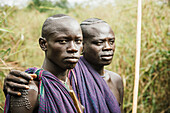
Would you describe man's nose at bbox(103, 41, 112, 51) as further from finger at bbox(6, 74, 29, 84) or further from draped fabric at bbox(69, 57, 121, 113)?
finger at bbox(6, 74, 29, 84)

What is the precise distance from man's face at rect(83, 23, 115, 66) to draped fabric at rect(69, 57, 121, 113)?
4.0 inches

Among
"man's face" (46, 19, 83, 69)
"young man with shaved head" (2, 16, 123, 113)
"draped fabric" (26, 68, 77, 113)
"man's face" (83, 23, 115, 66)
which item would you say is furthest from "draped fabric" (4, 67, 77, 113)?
"man's face" (83, 23, 115, 66)

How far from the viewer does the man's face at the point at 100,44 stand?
1.56m

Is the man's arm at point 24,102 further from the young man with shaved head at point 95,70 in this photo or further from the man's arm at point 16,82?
the young man with shaved head at point 95,70

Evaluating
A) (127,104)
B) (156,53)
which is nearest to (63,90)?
(127,104)

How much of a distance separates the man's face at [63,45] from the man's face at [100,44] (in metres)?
0.34

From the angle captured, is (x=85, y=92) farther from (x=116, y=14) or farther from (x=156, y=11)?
(x=116, y=14)

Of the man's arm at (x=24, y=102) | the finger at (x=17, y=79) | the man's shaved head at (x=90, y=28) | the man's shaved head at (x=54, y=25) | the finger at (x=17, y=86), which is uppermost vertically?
the man's shaved head at (x=54, y=25)

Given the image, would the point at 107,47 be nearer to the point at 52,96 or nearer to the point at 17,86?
the point at 52,96

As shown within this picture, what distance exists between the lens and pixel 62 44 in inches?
47.8

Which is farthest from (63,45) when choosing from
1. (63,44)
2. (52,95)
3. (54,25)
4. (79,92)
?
(79,92)

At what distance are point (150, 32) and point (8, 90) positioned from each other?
244 centimetres

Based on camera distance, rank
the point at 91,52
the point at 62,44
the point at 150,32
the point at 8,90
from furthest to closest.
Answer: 1. the point at 150,32
2. the point at 91,52
3. the point at 62,44
4. the point at 8,90

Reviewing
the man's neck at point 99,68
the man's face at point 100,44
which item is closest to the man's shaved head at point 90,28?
the man's face at point 100,44
